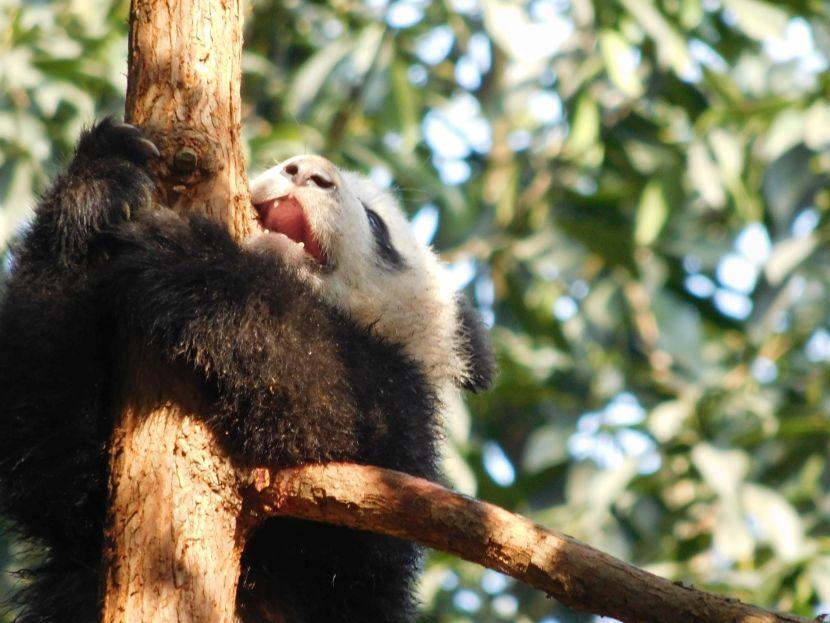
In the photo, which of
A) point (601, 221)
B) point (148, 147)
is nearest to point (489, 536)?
point (148, 147)

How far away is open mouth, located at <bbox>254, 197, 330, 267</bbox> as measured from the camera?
15.1 ft

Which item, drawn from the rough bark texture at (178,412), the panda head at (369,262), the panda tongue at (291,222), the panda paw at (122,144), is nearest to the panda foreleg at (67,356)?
the panda paw at (122,144)

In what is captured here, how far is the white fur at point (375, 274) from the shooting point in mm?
4672

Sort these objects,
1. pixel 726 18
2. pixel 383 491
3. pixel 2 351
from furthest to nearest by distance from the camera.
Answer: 1. pixel 726 18
2. pixel 2 351
3. pixel 383 491

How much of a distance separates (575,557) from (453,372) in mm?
2713

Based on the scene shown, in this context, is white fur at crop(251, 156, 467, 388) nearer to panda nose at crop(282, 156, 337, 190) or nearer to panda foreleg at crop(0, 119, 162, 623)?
panda nose at crop(282, 156, 337, 190)

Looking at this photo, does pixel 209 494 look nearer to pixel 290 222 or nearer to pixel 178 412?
pixel 178 412

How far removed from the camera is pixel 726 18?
9.61 m

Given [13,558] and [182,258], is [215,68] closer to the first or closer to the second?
[182,258]

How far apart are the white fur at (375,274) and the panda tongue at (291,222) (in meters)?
0.02

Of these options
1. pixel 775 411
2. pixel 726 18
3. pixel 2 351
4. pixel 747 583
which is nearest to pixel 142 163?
pixel 2 351

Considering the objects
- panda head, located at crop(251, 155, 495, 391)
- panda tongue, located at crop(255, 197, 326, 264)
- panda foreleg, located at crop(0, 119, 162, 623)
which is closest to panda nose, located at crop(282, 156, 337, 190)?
panda head, located at crop(251, 155, 495, 391)

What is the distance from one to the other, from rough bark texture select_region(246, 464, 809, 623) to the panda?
0.45 ft

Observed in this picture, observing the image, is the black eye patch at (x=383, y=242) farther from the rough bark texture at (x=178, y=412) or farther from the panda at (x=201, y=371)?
the rough bark texture at (x=178, y=412)
